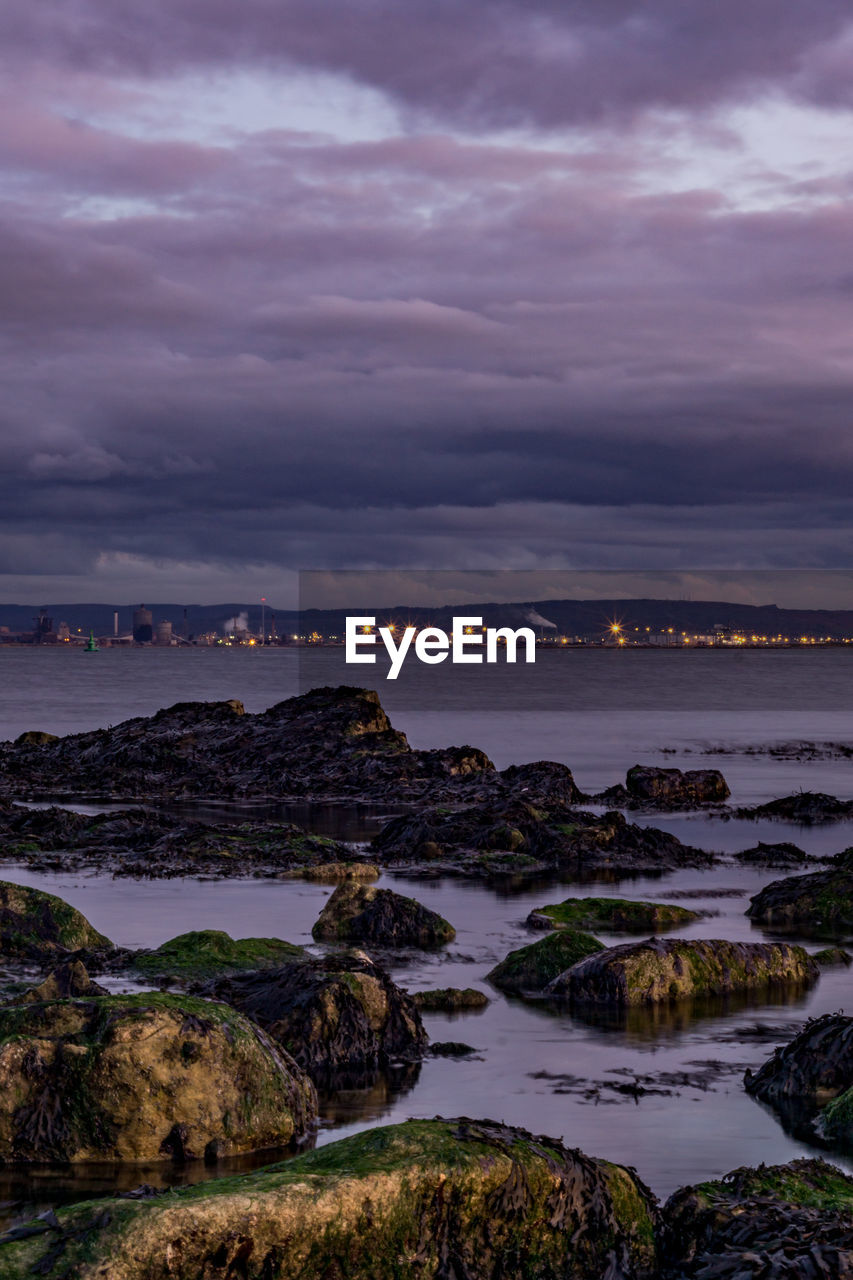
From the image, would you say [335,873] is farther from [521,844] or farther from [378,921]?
[378,921]

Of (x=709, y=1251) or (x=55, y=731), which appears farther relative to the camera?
(x=55, y=731)

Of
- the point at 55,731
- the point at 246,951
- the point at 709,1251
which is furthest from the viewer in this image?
the point at 55,731

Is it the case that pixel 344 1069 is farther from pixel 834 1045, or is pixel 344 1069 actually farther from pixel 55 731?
pixel 55 731

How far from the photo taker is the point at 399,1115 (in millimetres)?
9195

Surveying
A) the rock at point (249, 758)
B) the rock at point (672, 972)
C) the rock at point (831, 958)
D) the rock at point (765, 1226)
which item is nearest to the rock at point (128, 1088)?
the rock at point (765, 1226)

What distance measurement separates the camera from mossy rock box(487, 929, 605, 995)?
1266 centimetres

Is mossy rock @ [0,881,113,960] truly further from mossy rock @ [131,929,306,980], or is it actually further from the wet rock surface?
the wet rock surface

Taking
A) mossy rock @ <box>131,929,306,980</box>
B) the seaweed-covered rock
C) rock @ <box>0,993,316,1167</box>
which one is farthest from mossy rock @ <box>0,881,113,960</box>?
the seaweed-covered rock

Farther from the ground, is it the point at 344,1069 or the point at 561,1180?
the point at 561,1180

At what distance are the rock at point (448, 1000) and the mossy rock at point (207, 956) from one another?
148 centimetres

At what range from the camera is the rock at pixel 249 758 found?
3309 cm

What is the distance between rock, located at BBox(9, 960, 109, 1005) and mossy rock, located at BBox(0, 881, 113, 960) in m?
2.14


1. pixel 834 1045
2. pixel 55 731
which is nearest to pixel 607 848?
pixel 834 1045

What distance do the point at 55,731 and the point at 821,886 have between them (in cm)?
5468
